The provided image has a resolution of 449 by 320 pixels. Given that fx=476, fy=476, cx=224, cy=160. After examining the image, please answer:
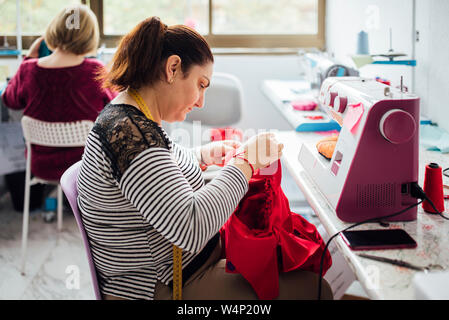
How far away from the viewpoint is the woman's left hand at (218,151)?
1.40 metres

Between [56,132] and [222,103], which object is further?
[222,103]

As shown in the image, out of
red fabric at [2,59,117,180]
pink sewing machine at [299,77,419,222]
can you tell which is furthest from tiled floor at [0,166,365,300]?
pink sewing machine at [299,77,419,222]

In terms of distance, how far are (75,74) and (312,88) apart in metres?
1.38

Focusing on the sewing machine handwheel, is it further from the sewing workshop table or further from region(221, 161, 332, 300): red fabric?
region(221, 161, 332, 300): red fabric

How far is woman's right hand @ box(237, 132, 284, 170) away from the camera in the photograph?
1157 mm

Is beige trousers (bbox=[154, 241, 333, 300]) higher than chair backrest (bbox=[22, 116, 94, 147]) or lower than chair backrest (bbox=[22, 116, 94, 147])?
lower

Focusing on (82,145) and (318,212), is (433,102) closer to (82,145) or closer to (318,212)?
(318,212)

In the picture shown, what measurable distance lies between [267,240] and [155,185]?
0.32 m

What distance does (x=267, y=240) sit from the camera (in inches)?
43.9

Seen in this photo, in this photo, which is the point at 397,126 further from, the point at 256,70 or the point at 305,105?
the point at 256,70

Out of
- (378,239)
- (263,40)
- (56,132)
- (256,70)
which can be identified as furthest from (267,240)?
(263,40)

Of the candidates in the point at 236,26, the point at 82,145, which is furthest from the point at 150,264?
the point at 236,26

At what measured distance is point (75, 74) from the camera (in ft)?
7.52

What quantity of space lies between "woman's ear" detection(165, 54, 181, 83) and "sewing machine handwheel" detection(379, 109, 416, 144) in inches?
18.9
